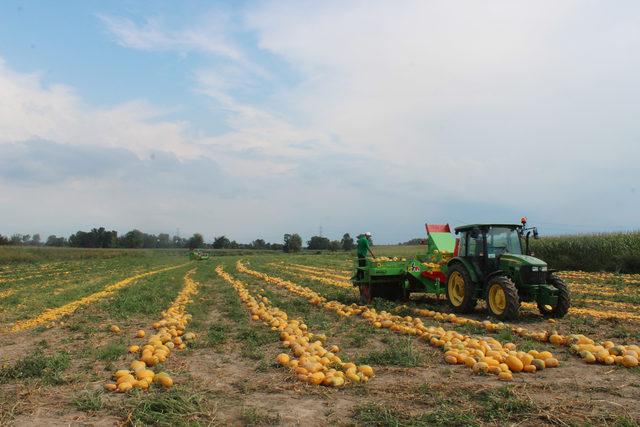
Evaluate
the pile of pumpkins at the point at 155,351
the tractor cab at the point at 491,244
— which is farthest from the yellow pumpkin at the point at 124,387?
the tractor cab at the point at 491,244

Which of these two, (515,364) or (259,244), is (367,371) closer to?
(515,364)

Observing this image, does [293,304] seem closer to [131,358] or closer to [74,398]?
[131,358]

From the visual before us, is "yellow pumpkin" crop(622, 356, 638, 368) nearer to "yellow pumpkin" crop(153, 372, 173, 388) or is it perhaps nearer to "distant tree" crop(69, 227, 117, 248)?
"yellow pumpkin" crop(153, 372, 173, 388)

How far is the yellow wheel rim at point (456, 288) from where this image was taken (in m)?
12.3

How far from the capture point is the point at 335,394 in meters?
5.58

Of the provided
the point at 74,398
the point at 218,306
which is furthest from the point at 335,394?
the point at 218,306

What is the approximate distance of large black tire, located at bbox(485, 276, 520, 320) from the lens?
406 inches

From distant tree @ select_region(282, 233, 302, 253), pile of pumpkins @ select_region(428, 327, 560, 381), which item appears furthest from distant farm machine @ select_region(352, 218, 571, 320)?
distant tree @ select_region(282, 233, 302, 253)

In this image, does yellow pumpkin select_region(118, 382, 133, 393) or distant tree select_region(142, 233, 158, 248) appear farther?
distant tree select_region(142, 233, 158, 248)

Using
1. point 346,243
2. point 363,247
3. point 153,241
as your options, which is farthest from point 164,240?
point 363,247

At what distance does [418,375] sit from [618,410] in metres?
2.29

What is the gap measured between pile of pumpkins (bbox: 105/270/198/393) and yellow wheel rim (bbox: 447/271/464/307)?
666 cm

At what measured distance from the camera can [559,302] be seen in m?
10.8

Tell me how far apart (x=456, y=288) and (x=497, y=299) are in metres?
1.57
